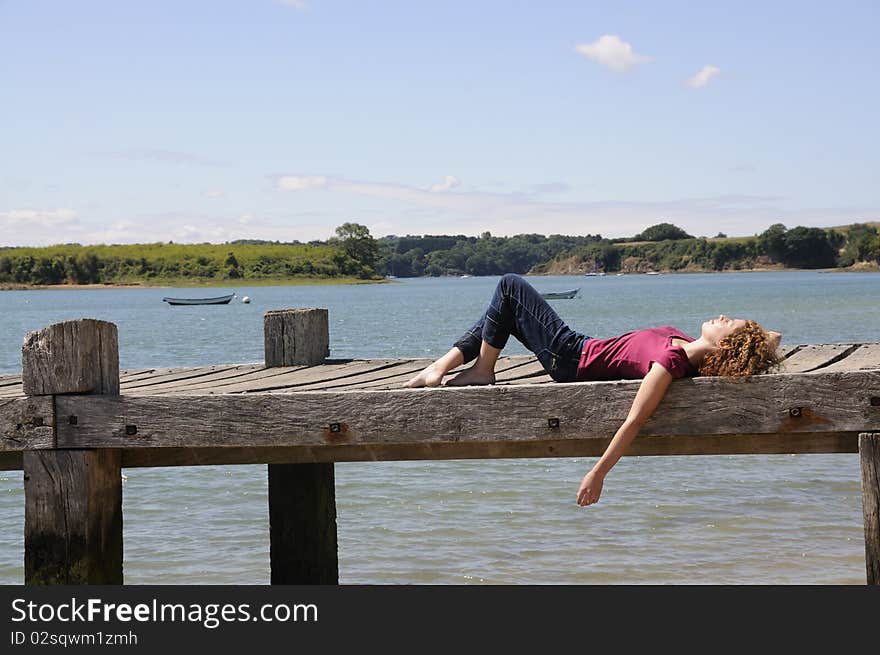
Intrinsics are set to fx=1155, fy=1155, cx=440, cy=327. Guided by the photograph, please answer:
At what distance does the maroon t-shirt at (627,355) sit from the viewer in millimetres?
6145

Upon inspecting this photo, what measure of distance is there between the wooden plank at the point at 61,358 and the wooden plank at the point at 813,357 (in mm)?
3691

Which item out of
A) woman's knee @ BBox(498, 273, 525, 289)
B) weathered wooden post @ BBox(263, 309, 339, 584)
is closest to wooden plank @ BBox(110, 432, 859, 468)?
woman's knee @ BBox(498, 273, 525, 289)

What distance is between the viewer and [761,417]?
572cm

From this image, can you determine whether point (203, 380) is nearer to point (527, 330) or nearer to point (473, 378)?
point (473, 378)

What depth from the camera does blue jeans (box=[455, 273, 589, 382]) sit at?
667 cm

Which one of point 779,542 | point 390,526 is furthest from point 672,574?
point 390,526

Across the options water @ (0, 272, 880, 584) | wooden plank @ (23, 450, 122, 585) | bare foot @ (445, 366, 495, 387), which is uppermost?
bare foot @ (445, 366, 495, 387)

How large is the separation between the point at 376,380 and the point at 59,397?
6.35 ft

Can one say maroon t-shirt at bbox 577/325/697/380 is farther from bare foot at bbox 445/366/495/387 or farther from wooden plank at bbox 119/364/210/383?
wooden plank at bbox 119/364/210/383

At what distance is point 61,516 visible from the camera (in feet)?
20.5

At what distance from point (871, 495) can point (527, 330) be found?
7.09ft

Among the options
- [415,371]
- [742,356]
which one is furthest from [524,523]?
[742,356]

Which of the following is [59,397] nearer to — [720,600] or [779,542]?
[720,600]

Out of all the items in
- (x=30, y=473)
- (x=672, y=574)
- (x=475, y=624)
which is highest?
(x=30, y=473)
